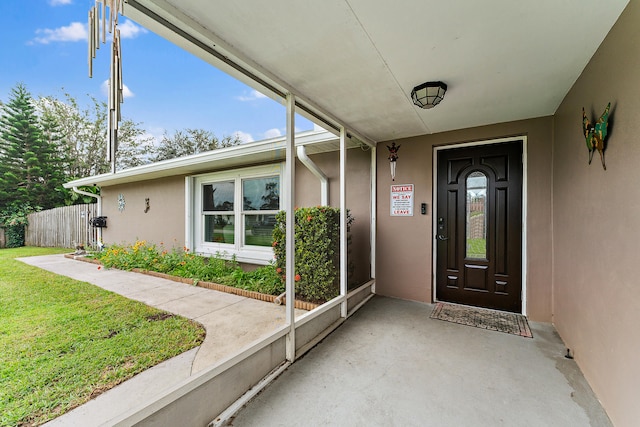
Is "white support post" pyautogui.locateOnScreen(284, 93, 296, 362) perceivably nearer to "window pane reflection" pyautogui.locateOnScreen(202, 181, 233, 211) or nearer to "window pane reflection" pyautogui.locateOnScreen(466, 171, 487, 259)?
"window pane reflection" pyautogui.locateOnScreen(466, 171, 487, 259)

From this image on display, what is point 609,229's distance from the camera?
1.58 meters

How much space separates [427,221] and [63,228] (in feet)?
24.6

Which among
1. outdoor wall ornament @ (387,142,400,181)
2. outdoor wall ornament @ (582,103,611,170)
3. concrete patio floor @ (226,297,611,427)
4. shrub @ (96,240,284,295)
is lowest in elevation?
concrete patio floor @ (226,297,611,427)

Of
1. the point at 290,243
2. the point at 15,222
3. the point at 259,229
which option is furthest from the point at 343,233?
the point at 15,222

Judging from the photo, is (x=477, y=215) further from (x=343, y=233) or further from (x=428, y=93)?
(x=428, y=93)

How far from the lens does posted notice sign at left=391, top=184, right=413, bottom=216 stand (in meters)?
3.52

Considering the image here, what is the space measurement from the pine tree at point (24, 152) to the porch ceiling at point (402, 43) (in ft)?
6.08

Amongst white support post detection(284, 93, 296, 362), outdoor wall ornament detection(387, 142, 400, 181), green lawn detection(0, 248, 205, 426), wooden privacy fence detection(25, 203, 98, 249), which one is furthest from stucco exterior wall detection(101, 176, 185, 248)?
outdoor wall ornament detection(387, 142, 400, 181)

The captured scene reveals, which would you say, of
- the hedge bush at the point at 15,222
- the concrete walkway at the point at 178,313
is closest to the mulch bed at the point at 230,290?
the concrete walkway at the point at 178,313

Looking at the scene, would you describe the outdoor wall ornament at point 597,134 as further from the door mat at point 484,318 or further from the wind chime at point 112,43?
A: the wind chime at point 112,43

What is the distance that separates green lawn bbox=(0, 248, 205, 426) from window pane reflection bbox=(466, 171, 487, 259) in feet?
10.9

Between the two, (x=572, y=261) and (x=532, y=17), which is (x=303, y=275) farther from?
(x=532, y=17)

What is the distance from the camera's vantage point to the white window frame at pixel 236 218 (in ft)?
15.3

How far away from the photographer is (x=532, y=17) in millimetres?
1410
